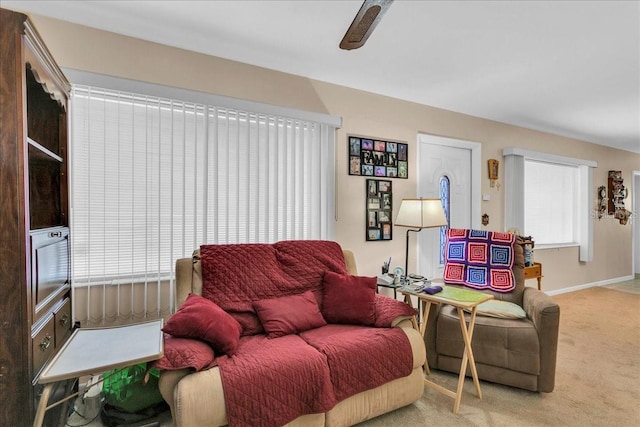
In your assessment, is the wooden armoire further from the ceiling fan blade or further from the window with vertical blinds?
the ceiling fan blade

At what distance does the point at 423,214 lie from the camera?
2639mm

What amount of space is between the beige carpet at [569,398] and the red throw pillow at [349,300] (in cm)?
60

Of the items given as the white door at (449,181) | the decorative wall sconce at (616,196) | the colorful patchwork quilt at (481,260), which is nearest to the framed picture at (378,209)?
the white door at (449,181)

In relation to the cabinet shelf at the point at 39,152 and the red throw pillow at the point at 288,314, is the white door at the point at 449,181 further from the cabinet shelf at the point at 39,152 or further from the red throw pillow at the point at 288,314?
the cabinet shelf at the point at 39,152

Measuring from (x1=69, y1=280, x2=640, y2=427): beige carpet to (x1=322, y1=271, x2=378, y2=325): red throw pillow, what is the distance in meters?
0.60

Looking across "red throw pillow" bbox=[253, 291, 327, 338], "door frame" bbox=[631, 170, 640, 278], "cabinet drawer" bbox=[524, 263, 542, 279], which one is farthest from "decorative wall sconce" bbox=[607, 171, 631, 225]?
"red throw pillow" bbox=[253, 291, 327, 338]

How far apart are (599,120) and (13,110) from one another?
5652mm

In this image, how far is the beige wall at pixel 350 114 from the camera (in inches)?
85.0

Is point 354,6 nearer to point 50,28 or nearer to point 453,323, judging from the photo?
point 50,28

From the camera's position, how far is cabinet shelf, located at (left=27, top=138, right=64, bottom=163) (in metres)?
1.39

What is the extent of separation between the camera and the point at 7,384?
1.19 m

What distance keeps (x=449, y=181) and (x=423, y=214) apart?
1470 mm

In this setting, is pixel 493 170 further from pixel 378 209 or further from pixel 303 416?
pixel 303 416

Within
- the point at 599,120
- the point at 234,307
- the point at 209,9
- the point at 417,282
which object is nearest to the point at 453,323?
the point at 417,282
